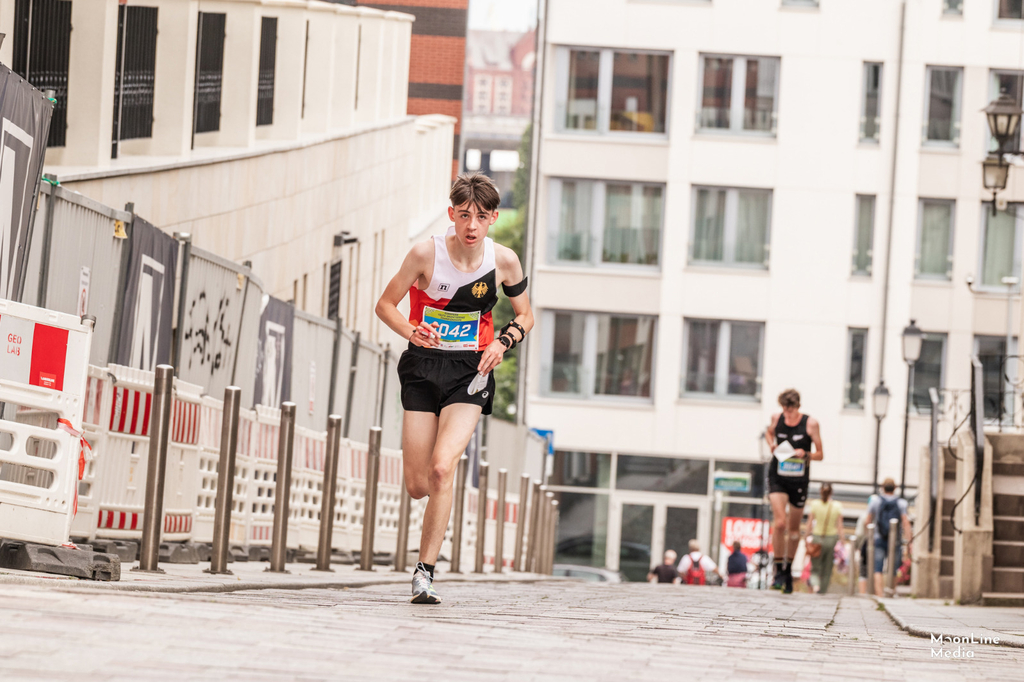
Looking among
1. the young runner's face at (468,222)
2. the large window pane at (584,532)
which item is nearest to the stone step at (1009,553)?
the young runner's face at (468,222)

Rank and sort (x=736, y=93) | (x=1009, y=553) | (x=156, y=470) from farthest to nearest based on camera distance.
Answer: (x=736, y=93), (x=1009, y=553), (x=156, y=470)

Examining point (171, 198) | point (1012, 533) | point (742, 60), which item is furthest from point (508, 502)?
point (742, 60)

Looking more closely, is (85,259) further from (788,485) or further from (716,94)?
(716,94)

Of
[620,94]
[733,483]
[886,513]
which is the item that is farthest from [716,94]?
[886,513]

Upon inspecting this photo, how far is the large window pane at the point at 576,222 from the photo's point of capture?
129 ft

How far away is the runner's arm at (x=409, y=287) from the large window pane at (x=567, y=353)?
31.6m

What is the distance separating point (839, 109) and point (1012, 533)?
26.5 metres

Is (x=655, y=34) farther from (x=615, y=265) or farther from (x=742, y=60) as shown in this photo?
(x=615, y=265)

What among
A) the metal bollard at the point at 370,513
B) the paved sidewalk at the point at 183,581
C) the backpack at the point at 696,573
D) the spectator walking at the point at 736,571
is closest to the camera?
the paved sidewalk at the point at 183,581

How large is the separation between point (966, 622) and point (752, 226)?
3029 centimetres

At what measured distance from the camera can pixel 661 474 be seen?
38.9 meters

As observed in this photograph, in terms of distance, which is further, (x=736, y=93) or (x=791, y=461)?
(x=736, y=93)

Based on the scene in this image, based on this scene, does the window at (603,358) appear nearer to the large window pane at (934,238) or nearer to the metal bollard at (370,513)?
the large window pane at (934,238)

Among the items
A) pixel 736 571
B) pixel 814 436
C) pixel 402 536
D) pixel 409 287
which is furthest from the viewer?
pixel 736 571
